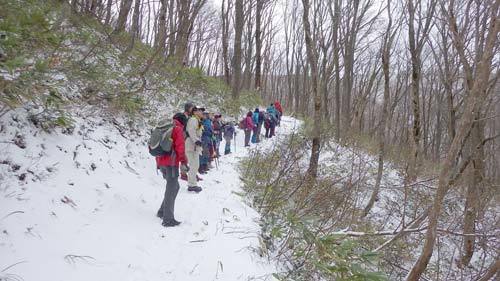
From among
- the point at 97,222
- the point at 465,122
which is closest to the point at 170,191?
the point at 97,222

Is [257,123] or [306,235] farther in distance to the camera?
[257,123]

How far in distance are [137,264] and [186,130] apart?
3.40 metres

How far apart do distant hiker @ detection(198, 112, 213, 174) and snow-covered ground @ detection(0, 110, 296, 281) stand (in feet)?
6.80

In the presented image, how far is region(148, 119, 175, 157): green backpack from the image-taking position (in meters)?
5.30

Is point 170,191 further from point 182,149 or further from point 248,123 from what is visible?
point 248,123

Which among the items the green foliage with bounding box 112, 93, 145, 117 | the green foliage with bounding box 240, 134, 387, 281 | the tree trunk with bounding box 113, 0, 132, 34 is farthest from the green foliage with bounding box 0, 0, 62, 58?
the tree trunk with bounding box 113, 0, 132, 34

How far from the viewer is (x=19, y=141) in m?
5.25

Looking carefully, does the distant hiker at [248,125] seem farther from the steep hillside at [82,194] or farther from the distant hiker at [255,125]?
the steep hillside at [82,194]

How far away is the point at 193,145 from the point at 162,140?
6.49ft

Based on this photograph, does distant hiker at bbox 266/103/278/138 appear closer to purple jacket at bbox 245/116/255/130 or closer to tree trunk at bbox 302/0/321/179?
purple jacket at bbox 245/116/255/130

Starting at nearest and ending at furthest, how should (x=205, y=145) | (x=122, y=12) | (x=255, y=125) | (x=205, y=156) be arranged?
1. (x=205, y=156)
2. (x=205, y=145)
3. (x=122, y=12)
4. (x=255, y=125)

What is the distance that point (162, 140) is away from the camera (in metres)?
5.29

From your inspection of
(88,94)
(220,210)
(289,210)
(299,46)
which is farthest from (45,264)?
(299,46)

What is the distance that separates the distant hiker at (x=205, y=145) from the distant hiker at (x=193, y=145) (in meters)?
1.92
